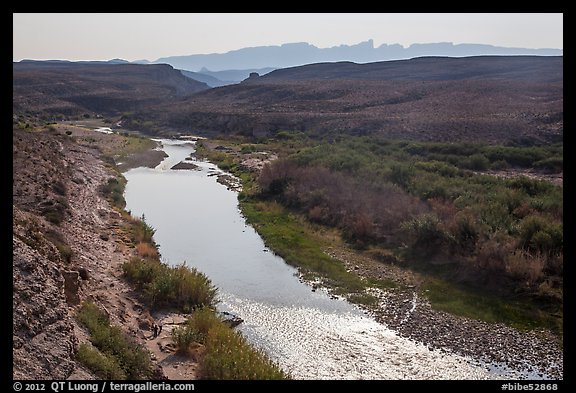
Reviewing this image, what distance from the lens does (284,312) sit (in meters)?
14.6

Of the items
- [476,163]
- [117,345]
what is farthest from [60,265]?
[476,163]

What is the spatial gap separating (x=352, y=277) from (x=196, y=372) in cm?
835

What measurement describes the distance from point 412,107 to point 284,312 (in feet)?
173

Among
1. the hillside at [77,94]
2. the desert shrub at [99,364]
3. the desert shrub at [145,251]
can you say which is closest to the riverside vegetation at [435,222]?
the desert shrub at [145,251]

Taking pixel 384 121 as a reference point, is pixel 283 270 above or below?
below

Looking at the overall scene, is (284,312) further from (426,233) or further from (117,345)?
(426,233)

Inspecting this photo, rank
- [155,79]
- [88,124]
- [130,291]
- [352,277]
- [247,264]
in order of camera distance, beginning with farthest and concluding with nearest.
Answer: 1. [155,79]
2. [88,124]
3. [247,264]
4. [352,277]
5. [130,291]

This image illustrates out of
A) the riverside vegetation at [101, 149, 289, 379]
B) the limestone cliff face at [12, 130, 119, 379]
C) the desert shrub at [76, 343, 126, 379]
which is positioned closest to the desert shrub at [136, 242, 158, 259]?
the riverside vegetation at [101, 149, 289, 379]

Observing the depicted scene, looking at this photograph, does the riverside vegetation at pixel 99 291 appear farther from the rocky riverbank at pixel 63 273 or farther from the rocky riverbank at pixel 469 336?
the rocky riverbank at pixel 469 336

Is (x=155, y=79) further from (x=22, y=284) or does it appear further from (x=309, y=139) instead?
(x=22, y=284)
